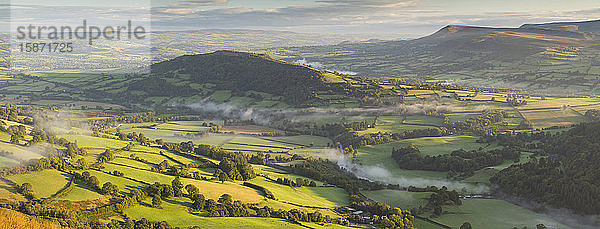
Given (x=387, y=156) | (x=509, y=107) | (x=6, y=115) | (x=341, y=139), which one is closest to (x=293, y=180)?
(x=387, y=156)

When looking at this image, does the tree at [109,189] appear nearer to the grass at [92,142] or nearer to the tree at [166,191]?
the tree at [166,191]

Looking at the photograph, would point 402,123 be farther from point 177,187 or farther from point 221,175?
point 177,187

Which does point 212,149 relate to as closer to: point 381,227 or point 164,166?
point 164,166

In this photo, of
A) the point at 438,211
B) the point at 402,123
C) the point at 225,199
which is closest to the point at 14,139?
the point at 225,199

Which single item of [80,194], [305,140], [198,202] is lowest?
[305,140]

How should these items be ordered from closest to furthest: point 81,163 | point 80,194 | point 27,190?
point 27,190
point 80,194
point 81,163

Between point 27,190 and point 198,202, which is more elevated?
point 27,190

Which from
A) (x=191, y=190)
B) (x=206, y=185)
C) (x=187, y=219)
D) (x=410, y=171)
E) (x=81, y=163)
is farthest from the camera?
(x=410, y=171)

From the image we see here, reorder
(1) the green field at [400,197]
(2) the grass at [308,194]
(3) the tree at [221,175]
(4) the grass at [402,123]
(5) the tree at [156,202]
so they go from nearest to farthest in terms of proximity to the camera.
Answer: (5) the tree at [156,202] < (2) the grass at [308,194] < (3) the tree at [221,175] < (1) the green field at [400,197] < (4) the grass at [402,123]

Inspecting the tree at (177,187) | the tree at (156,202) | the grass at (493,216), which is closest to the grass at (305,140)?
the grass at (493,216)
